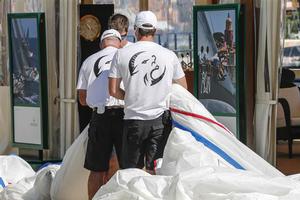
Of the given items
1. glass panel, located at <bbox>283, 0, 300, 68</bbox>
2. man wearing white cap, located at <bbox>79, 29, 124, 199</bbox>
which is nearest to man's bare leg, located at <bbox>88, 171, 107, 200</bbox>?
man wearing white cap, located at <bbox>79, 29, 124, 199</bbox>

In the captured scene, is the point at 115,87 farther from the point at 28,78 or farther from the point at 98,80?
the point at 28,78

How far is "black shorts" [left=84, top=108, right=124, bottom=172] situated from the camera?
235 inches

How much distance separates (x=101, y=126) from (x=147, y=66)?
759 mm

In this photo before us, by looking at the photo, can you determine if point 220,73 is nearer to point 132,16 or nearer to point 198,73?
point 198,73

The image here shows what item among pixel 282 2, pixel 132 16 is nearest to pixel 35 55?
pixel 132 16

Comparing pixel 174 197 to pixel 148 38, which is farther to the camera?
pixel 148 38

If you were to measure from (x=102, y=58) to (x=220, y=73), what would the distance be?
173cm

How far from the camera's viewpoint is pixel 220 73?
24.7ft

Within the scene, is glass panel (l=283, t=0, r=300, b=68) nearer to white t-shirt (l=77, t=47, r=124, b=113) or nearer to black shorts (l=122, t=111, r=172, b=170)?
white t-shirt (l=77, t=47, r=124, b=113)

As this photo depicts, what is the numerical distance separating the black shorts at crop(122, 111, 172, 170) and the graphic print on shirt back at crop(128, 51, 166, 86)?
0.27m

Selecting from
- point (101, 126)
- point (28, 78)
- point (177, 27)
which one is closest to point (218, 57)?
point (177, 27)

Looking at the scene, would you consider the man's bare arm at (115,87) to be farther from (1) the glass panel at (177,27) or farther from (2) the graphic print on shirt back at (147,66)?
(1) the glass panel at (177,27)

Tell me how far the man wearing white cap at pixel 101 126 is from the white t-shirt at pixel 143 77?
46 centimetres

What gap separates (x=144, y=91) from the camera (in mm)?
5477
